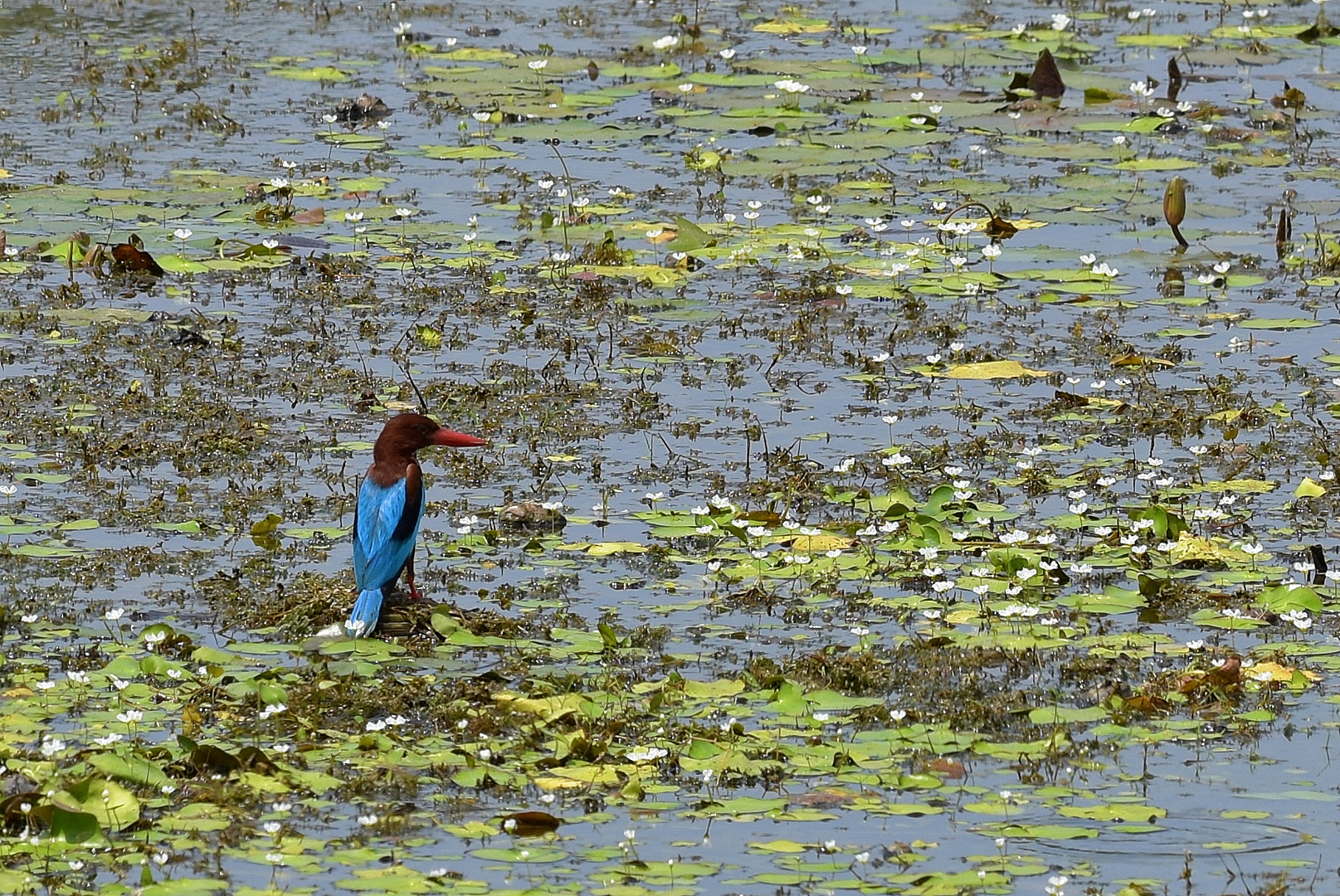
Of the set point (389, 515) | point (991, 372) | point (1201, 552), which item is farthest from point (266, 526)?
point (991, 372)

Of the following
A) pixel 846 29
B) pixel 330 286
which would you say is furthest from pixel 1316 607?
pixel 846 29

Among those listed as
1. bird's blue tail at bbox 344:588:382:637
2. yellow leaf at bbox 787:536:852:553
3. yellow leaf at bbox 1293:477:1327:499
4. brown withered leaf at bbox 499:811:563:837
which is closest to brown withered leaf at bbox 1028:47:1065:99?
yellow leaf at bbox 1293:477:1327:499

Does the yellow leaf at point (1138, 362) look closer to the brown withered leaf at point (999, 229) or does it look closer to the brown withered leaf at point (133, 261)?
the brown withered leaf at point (999, 229)

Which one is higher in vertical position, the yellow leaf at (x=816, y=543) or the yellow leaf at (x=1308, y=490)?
the yellow leaf at (x=1308, y=490)

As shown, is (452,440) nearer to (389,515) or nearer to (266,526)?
(389,515)

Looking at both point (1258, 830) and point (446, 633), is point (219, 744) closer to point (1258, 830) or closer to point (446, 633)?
point (446, 633)

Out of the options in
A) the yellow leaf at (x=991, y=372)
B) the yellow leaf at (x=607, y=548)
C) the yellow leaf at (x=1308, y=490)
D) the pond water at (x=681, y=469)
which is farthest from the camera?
the yellow leaf at (x=991, y=372)

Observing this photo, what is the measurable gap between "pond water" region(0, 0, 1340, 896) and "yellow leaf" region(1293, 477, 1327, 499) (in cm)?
1

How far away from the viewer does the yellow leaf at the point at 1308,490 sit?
280 inches

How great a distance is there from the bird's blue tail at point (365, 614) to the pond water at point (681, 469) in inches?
1.8

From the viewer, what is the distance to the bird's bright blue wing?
6.02 m

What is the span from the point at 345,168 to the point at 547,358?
322 cm

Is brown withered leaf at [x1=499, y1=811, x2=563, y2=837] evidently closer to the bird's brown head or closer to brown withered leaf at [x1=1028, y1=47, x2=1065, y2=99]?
the bird's brown head

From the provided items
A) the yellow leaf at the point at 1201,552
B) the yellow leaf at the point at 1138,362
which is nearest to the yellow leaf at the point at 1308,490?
the yellow leaf at the point at 1201,552
